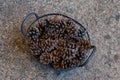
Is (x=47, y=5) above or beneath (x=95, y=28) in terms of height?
above

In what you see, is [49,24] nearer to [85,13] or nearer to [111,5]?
[85,13]

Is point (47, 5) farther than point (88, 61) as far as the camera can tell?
Yes

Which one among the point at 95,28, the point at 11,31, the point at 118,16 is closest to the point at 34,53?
the point at 11,31

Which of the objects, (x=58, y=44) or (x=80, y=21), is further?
(x=80, y=21)
